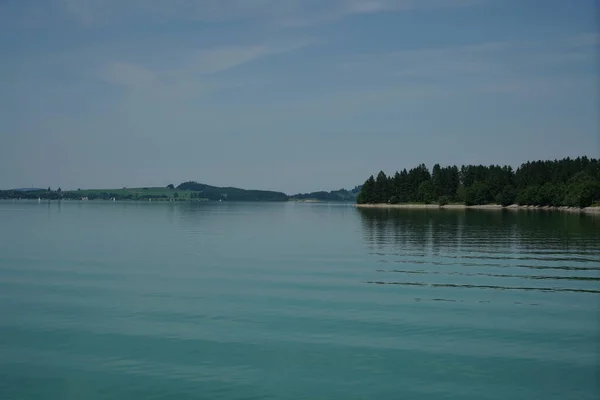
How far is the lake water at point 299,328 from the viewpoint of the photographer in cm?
1695

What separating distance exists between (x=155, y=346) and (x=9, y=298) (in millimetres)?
12975

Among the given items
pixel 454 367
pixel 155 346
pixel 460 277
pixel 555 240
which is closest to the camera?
pixel 454 367

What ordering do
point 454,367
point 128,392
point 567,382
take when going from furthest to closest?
point 454,367, point 567,382, point 128,392

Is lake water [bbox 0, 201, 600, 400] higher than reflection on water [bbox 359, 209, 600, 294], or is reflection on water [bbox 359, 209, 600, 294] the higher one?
reflection on water [bbox 359, 209, 600, 294]

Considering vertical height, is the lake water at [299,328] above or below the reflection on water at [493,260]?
below

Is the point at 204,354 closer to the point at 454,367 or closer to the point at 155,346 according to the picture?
the point at 155,346

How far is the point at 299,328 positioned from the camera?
2314 centimetres

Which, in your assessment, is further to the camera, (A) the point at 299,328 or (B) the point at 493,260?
(B) the point at 493,260

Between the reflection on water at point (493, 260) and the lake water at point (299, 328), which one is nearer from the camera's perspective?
the lake water at point (299, 328)

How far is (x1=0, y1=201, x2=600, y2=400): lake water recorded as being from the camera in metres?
17.0

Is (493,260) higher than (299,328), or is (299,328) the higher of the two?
(493,260)

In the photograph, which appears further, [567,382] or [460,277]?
[460,277]

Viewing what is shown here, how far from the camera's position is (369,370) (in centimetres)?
1806

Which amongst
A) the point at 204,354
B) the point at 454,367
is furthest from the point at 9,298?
the point at 454,367
